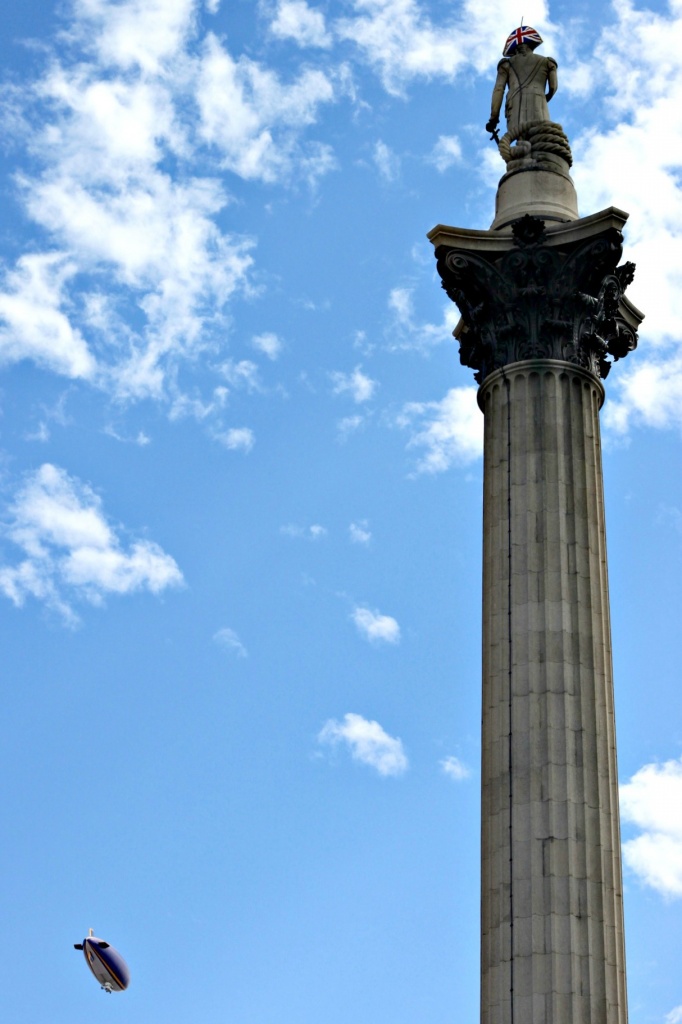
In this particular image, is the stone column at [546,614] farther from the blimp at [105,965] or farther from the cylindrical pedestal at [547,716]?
the blimp at [105,965]

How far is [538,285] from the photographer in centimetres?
4053

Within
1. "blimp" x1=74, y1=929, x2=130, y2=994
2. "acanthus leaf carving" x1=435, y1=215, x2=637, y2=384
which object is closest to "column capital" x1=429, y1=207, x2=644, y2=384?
"acanthus leaf carving" x1=435, y1=215, x2=637, y2=384

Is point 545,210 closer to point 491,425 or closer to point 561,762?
point 491,425

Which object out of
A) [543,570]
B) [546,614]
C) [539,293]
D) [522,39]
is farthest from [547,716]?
[522,39]

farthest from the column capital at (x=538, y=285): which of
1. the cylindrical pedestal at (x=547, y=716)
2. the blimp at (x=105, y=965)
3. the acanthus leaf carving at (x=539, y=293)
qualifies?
the blimp at (x=105, y=965)

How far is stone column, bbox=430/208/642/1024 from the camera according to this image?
33.7m

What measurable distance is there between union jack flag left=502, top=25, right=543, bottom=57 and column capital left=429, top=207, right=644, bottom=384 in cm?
742

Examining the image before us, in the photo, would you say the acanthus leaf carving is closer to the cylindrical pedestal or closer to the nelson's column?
the nelson's column

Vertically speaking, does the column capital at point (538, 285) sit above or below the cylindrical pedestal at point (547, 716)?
above

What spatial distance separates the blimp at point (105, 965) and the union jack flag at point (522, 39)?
26.5 meters

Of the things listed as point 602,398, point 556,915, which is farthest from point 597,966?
point 602,398

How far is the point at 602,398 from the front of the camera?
135ft

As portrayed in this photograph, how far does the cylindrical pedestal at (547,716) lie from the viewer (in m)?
33.5

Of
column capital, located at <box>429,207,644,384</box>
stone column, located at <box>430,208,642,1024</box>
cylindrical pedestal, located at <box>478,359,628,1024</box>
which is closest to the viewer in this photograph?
cylindrical pedestal, located at <box>478,359,628,1024</box>
